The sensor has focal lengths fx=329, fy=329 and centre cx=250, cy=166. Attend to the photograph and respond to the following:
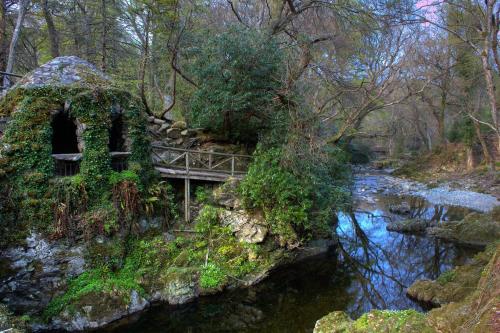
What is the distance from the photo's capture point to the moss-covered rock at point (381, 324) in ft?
17.3

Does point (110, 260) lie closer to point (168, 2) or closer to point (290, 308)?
point (290, 308)

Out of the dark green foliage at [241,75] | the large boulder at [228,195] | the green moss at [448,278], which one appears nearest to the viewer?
the green moss at [448,278]

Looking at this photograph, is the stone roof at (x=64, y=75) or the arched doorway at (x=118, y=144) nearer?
the stone roof at (x=64, y=75)

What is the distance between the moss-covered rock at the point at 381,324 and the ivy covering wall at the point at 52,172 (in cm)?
663

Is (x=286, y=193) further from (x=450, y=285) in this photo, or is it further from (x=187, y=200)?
(x=450, y=285)

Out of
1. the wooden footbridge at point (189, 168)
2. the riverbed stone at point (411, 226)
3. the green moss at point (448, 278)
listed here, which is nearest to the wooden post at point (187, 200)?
the wooden footbridge at point (189, 168)

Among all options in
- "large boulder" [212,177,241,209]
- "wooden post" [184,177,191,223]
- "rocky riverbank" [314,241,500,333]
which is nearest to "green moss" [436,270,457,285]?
"rocky riverbank" [314,241,500,333]

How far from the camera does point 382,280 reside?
1131cm

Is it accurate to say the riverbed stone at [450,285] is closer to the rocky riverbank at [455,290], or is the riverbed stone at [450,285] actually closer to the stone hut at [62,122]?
the rocky riverbank at [455,290]

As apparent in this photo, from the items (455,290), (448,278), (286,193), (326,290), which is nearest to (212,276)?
(286,193)

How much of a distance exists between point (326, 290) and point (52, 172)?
8.96m

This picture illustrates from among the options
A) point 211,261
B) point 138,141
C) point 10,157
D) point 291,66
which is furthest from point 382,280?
point 10,157

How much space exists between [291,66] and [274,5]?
5301 mm

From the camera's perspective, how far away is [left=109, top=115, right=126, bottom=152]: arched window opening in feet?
36.7
